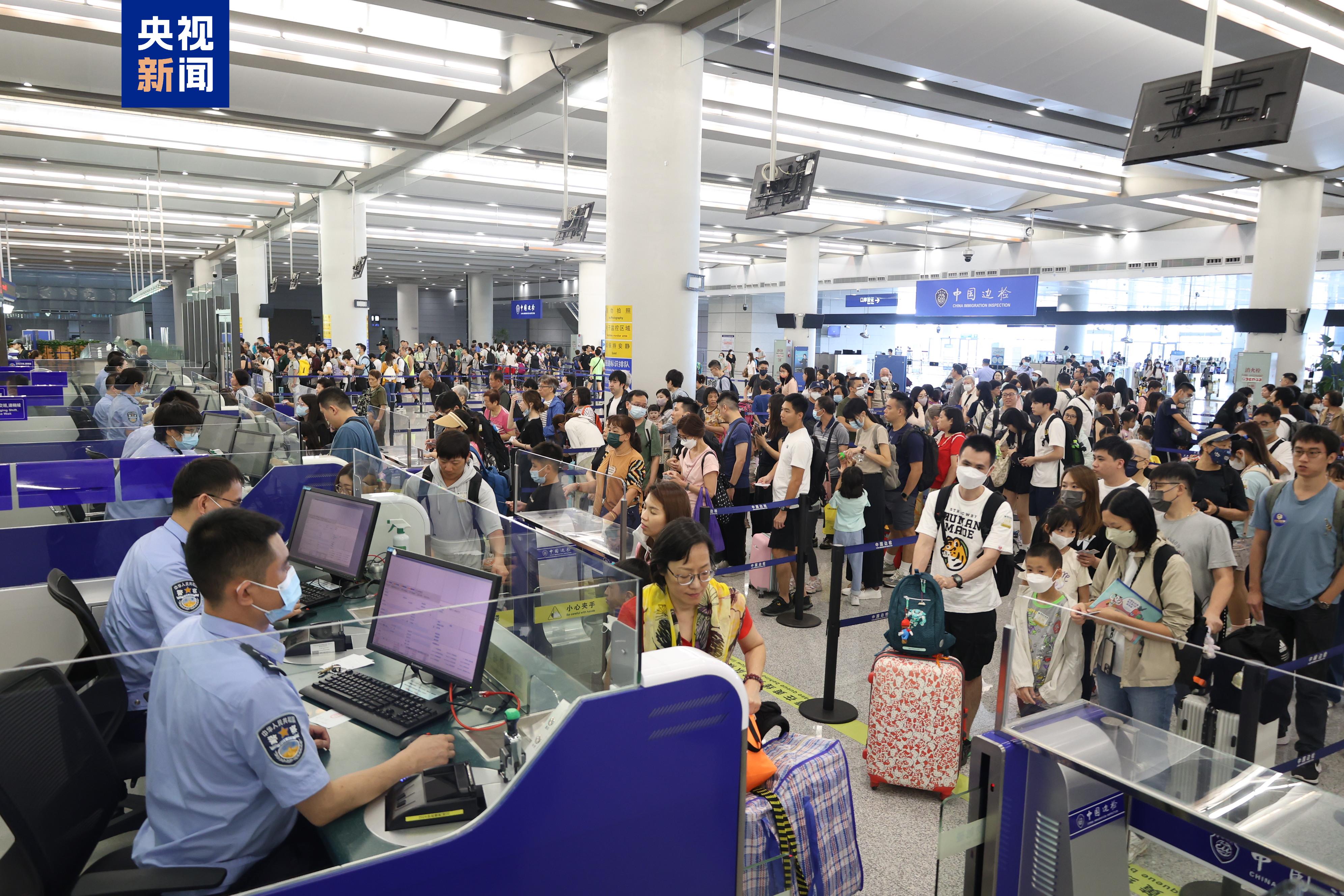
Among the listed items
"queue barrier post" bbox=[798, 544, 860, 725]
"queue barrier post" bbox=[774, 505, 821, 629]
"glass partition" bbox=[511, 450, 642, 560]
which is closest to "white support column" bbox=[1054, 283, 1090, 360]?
"queue barrier post" bbox=[774, 505, 821, 629]

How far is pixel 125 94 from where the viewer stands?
5086 mm

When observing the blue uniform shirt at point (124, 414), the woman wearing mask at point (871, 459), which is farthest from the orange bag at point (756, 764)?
the blue uniform shirt at point (124, 414)

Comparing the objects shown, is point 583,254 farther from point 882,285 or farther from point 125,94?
point 125,94

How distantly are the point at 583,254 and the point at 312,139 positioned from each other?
14.8 meters

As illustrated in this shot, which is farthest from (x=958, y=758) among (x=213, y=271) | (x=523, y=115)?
(x=213, y=271)

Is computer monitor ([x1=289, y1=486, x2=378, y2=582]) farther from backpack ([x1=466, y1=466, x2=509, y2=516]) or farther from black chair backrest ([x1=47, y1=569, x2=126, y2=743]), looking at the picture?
black chair backrest ([x1=47, y1=569, x2=126, y2=743])

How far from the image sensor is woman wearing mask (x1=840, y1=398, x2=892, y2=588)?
642 centimetres

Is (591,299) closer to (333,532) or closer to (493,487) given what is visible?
(493,487)

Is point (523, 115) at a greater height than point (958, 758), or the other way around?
point (523, 115)

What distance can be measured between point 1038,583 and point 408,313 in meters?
42.0

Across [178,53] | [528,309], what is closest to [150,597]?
[178,53]

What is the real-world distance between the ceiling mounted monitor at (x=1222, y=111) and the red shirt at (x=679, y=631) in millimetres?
3853

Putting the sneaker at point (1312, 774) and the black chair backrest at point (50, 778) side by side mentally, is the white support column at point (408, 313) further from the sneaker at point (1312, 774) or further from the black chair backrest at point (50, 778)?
the sneaker at point (1312, 774)

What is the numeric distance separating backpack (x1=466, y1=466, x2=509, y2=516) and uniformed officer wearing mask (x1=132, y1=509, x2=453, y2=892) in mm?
2360
